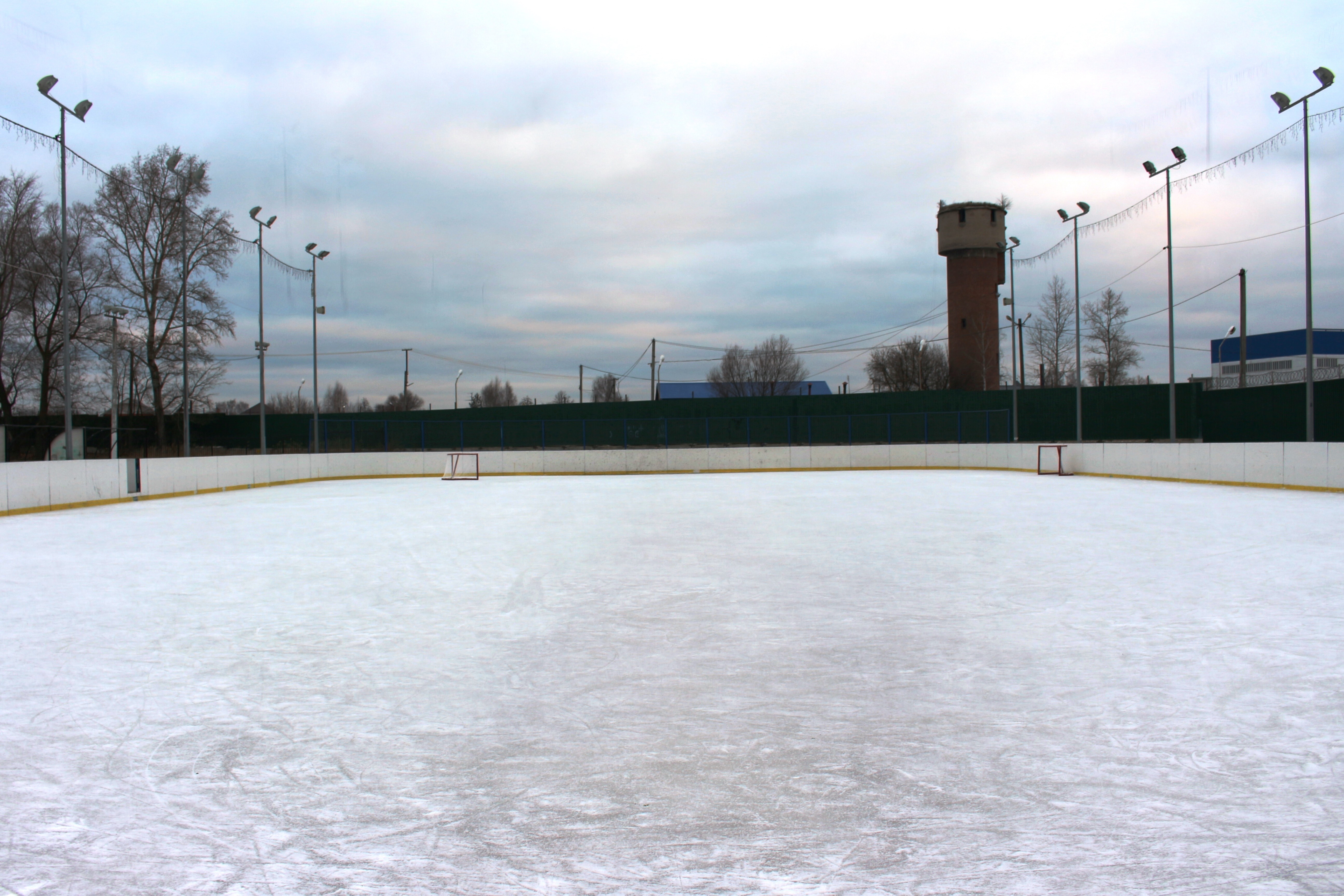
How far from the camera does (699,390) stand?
86.7 meters

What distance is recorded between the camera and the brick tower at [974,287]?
66875 millimetres

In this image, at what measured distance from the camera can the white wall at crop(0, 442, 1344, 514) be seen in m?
20.8

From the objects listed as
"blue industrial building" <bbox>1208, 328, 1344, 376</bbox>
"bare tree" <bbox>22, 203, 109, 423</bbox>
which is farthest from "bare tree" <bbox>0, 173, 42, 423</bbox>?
"blue industrial building" <bbox>1208, 328, 1344, 376</bbox>

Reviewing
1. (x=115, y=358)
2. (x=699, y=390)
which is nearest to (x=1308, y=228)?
(x=115, y=358)

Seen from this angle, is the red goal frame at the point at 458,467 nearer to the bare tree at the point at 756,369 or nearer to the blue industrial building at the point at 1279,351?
the bare tree at the point at 756,369

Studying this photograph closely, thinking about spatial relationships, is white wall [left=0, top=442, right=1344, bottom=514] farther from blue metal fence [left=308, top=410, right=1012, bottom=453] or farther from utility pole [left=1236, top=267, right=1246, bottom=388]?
utility pole [left=1236, top=267, right=1246, bottom=388]

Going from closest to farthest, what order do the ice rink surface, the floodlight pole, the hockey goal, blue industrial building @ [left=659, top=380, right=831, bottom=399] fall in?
the ice rink surface, the floodlight pole, the hockey goal, blue industrial building @ [left=659, top=380, right=831, bottom=399]

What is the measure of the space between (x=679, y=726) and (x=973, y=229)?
69.6 m

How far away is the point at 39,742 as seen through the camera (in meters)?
4.43

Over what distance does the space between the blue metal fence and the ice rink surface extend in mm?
32061

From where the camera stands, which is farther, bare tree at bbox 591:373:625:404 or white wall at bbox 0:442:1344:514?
bare tree at bbox 591:373:625:404

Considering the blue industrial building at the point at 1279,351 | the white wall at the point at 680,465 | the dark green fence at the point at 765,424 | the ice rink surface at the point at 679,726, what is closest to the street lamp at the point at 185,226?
the dark green fence at the point at 765,424

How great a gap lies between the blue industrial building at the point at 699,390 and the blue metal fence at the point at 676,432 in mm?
29061

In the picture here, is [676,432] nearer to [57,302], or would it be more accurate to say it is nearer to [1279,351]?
[57,302]
